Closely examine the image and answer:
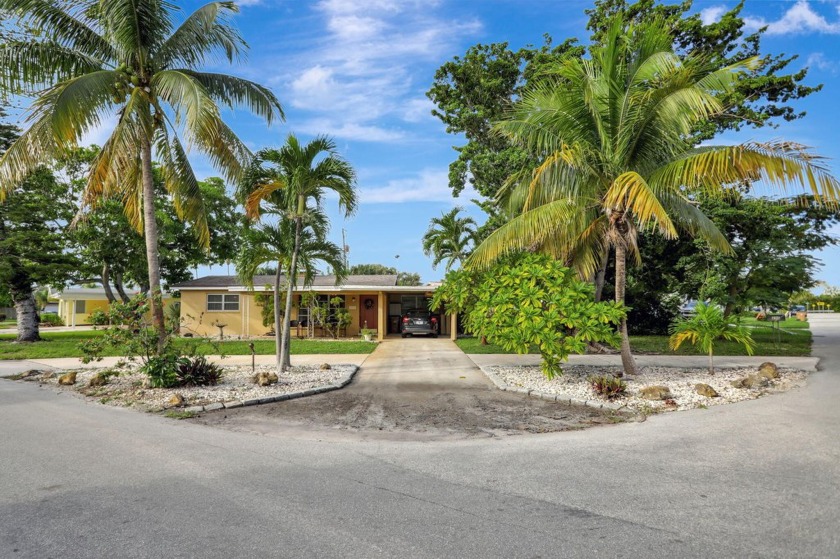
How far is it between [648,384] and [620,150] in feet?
15.2

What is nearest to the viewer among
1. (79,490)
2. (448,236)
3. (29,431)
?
(79,490)

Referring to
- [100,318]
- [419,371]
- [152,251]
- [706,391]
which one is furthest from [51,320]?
[706,391]

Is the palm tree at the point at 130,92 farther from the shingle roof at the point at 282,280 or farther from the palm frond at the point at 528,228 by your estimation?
the shingle roof at the point at 282,280

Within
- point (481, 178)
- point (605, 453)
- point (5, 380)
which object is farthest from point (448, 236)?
point (605, 453)

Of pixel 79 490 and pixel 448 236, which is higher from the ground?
pixel 448 236

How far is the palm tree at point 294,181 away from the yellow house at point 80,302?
90.1ft

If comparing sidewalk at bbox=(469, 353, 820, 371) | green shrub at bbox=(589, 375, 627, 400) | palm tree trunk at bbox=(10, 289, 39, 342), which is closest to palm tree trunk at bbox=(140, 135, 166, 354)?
sidewalk at bbox=(469, 353, 820, 371)

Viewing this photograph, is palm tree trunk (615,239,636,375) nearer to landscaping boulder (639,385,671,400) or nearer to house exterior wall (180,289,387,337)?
landscaping boulder (639,385,671,400)

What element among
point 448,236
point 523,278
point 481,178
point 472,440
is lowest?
point 472,440

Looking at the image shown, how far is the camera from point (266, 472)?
447 centimetres

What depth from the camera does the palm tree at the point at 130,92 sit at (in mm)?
8109

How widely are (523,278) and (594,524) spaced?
6331 millimetres

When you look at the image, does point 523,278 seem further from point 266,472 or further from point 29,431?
point 29,431

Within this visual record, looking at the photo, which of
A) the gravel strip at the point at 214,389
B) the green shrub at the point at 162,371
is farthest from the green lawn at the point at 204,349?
the green shrub at the point at 162,371
